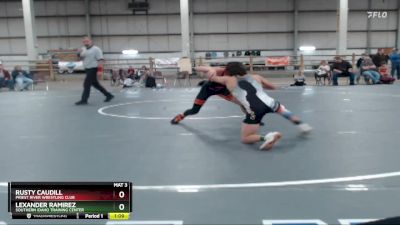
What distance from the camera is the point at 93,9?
23.8m

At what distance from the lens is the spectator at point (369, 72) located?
13062 mm

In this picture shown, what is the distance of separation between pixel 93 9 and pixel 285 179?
901 inches

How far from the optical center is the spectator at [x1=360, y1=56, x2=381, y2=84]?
1306 cm

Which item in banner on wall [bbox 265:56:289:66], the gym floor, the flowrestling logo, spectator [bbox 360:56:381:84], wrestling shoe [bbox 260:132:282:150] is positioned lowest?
the gym floor

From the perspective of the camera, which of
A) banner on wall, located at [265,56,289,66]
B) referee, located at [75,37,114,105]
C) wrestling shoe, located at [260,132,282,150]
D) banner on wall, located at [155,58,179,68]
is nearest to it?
wrestling shoe, located at [260,132,282,150]

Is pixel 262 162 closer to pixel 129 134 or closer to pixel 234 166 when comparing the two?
pixel 234 166

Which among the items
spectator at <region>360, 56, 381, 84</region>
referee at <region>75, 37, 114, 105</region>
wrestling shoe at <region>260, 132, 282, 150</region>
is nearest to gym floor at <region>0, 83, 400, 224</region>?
wrestling shoe at <region>260, 132, 282, 150</region>

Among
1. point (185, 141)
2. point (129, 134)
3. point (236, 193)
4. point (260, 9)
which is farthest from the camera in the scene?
point (260, 9)

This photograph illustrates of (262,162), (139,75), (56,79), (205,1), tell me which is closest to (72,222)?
(262,162)

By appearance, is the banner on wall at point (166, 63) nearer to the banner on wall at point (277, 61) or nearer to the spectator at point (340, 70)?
the banner on wall at point (277, 61)

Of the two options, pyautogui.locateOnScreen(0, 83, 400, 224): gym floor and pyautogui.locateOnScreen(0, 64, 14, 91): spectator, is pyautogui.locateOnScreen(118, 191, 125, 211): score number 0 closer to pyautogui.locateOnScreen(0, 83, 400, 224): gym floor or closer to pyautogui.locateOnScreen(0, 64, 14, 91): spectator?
pyautogui.locateOnScreen(0, 83, 400, 224): gym floor
